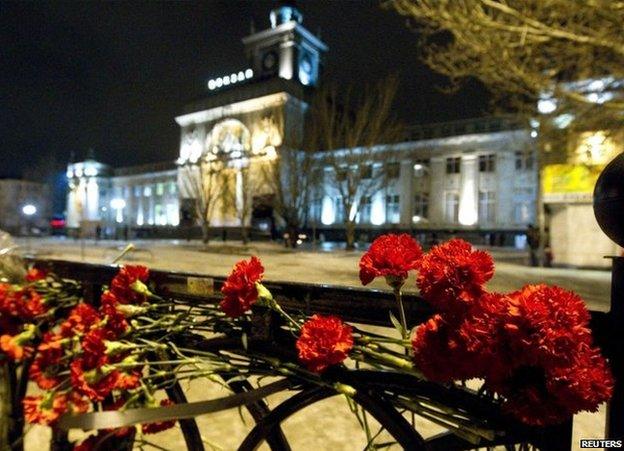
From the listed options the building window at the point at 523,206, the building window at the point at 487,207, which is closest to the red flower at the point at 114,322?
the building window at the point at 523,206

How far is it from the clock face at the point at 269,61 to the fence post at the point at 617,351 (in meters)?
63.4

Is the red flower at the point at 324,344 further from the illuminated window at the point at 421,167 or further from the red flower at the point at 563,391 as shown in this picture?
the illuminated window at the point at 421,167

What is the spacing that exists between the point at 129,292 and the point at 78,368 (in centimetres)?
38

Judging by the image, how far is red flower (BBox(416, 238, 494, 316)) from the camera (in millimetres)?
1079

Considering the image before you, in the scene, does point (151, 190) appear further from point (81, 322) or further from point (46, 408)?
point (46, 408)

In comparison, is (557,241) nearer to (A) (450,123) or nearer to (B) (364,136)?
(B) (364,136)

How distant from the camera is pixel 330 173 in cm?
4266

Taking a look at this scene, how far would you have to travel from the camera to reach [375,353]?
1.26 metres

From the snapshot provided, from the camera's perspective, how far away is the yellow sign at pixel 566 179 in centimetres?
1597

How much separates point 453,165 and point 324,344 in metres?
43.8

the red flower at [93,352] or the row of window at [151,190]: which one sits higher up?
the row of window at [151,190]

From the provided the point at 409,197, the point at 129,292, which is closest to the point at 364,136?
the point at 409,197

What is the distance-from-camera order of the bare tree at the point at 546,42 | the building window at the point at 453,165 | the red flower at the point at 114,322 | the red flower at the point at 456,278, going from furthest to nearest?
the building window at the point at 453,165
the bare tree at the point at 546,42
the red flower at the point at 114,322
the red flower at the point at 456,278

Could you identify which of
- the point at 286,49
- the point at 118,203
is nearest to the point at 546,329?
the point at 286,49
